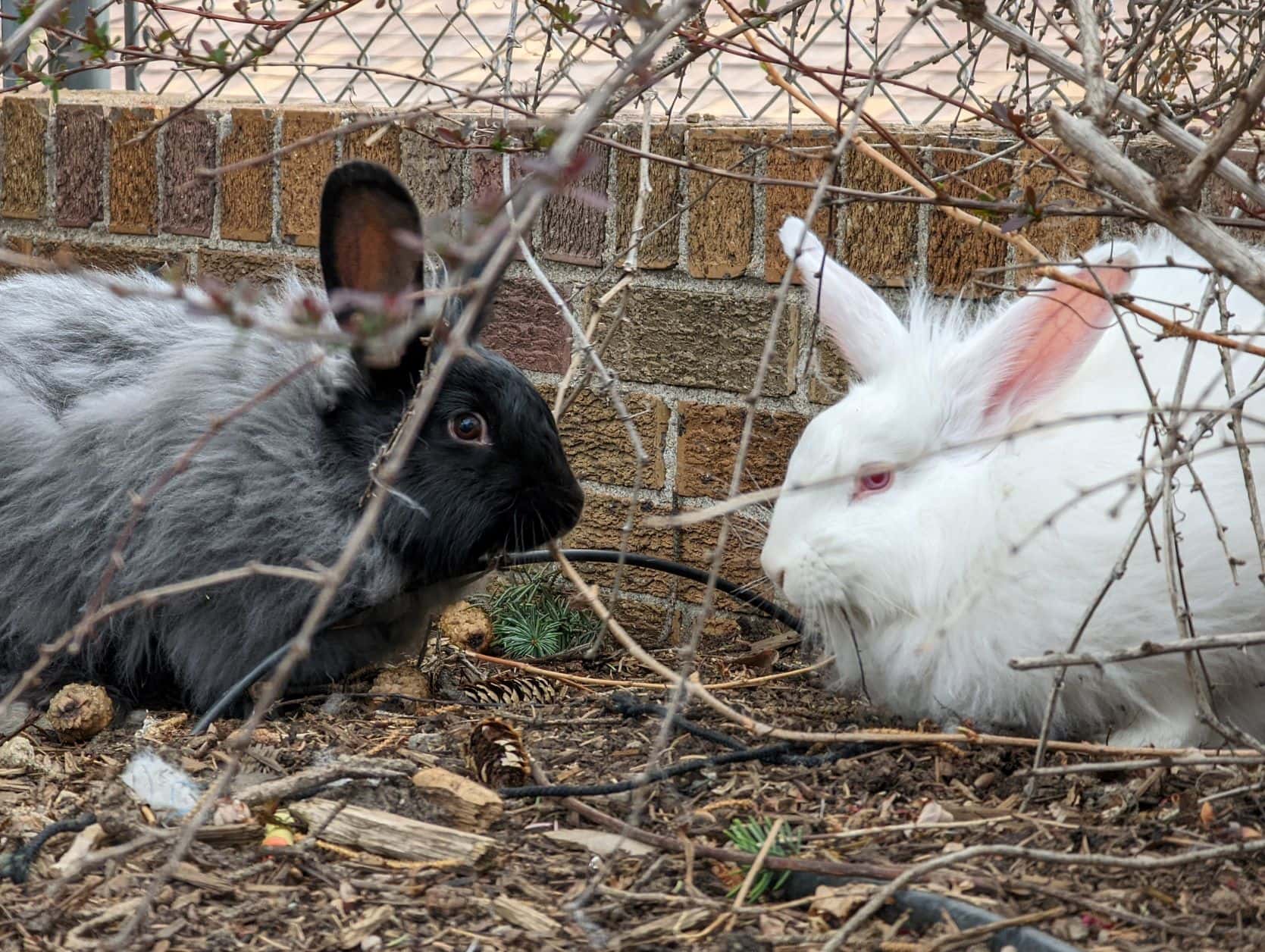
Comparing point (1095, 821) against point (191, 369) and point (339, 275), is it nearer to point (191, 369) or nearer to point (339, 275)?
point (339, 275)

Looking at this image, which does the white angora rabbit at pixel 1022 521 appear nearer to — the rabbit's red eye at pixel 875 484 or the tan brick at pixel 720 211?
the rabbit's red eye at pixel 875 484

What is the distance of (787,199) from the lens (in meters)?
3.36

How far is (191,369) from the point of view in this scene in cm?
296

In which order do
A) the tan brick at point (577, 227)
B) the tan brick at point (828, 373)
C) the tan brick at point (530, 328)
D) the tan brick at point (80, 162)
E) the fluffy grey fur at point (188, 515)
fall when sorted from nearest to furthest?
1. the fluffy grey fur at point (188, 515)
2. the tan brick at point (828, 373)
3. the tan brick at point (577, 227)
4. the tan brick at point (530, 328)
5. the tan brick at point (80, 162)

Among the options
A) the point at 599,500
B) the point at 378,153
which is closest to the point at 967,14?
the point at 599,500

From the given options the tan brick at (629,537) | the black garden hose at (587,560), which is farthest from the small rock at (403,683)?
the tan brick at (629,537)

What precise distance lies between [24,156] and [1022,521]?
3592 mm

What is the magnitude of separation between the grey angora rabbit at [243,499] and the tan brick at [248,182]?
3.90 ft

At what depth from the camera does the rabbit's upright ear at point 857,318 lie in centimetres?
264

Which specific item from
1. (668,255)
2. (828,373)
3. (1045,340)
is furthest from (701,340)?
(1045,340)

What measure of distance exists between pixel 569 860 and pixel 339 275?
1.20 metres

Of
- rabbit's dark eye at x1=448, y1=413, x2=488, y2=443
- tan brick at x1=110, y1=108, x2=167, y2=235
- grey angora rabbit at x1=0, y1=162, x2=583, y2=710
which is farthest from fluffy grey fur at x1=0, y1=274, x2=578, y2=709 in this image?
tan brick at x1=110, y1=108, x2=167, y2=235

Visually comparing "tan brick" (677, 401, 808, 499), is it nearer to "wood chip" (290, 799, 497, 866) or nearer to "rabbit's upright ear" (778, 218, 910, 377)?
"rabbit's upright ear" (778, 218, 910, 377)

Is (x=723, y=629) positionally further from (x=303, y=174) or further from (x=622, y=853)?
(x=303, y=174)
